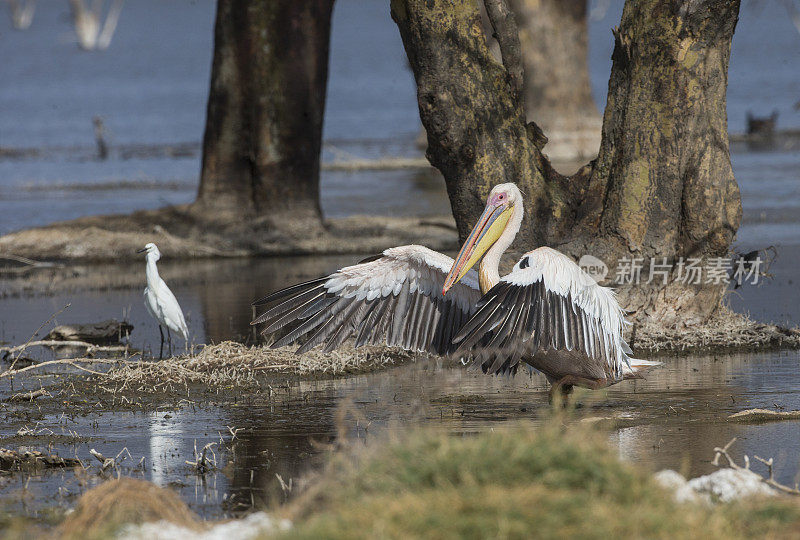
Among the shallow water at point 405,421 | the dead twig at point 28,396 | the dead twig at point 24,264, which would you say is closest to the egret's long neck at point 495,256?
the shallow water at point 405,421

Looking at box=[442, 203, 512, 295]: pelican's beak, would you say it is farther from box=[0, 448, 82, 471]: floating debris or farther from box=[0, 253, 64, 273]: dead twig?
box=[0, 253, 64, 273]: dead twig

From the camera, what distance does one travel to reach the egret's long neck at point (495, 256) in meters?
7.46

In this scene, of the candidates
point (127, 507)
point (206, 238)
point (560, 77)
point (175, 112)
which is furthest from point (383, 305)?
point (175, 112)

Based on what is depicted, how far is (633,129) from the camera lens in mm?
9367

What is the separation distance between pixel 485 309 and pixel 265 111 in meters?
9.10

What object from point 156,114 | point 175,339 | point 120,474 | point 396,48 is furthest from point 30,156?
point 396,48

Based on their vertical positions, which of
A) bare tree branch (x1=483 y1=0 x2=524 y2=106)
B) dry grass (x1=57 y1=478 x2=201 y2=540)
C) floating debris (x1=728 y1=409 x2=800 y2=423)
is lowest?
floating debris (x1=728 y1=409 x2=800 y2=423)

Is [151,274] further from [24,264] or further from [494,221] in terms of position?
[24,264]

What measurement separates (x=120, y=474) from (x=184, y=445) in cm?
64

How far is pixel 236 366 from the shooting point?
8555 mm

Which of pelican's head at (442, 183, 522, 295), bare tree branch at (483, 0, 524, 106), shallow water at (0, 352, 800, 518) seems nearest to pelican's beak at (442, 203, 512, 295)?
pelican's head at (442, 183, 522, 295)

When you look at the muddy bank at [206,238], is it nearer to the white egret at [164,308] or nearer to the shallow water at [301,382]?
the shallow water at [301,382]

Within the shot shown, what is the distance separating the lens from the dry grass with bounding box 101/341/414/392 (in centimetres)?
829

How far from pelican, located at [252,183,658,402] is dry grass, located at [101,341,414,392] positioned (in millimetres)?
477
